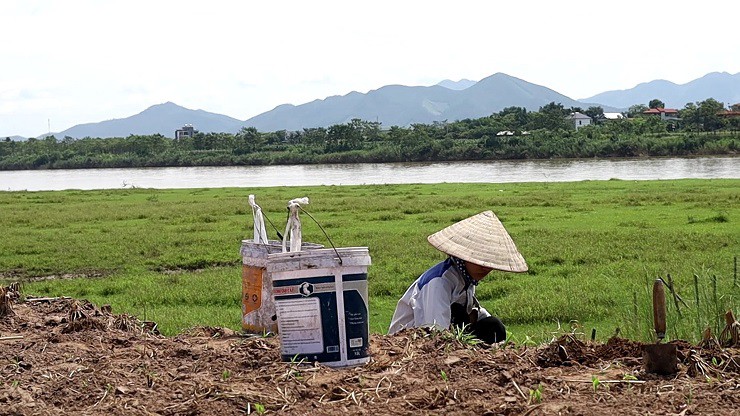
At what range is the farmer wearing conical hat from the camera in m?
5.46

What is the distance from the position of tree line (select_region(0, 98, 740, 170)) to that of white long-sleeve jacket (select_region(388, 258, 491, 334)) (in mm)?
64896

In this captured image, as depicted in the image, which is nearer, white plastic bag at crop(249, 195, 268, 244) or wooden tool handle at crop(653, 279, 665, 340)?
wooden tool handle at crop(653, 279, 665, 340)

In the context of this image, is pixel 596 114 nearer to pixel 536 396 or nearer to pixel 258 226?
pixel 258 226

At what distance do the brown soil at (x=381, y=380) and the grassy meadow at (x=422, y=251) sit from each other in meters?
1.30

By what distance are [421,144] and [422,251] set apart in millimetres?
64272

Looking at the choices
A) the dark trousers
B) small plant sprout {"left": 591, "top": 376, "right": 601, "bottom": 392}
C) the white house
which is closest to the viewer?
small plant sprout {"left": 591, "top": 376, "right": 601, "bottom": 392}

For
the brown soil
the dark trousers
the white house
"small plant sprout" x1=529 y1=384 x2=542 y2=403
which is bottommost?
the dark trousers

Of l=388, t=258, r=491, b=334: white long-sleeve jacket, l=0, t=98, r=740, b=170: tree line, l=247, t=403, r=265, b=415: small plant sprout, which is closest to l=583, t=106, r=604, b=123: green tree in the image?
l=0, t=98, r=740, b=170: tree line

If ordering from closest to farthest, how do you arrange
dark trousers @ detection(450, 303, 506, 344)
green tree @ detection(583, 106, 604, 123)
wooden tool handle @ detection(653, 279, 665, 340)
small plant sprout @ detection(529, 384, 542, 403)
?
small plant sprout @ detection(529, 384, 542, 403) < wooden tool handle @ detection(653, 279, 665, 340) < dark trousers @ detection(450, 303, 506, 344) < green tree @ detection(583, 106, 604, 123)

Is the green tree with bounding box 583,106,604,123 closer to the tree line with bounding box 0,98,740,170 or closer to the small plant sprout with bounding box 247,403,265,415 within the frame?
the tree line with bounding box 0,98,740,170

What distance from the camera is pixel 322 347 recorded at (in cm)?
452

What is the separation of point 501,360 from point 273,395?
1.29 m

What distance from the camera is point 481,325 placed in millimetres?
5934

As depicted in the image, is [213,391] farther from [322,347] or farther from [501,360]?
[501,360]
